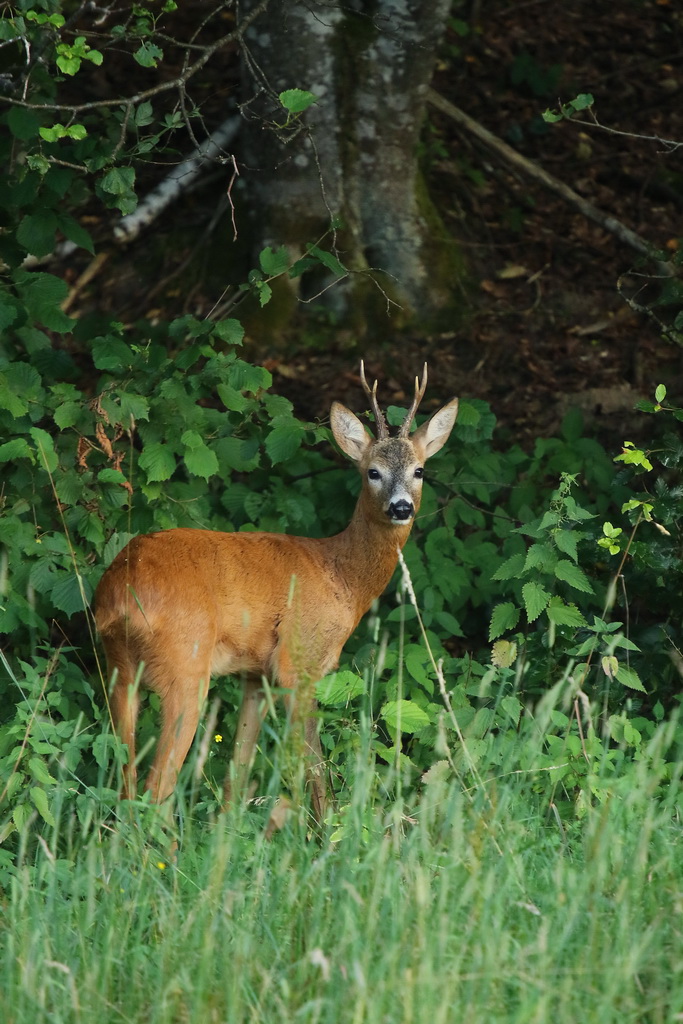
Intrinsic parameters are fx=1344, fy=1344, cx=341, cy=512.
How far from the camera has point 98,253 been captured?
8305 mm

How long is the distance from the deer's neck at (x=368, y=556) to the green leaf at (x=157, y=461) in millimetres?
679

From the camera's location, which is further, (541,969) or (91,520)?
(91,520)

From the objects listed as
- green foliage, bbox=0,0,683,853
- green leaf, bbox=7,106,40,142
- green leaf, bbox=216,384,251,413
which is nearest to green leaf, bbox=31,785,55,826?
green foliage, bbox=0,0,683,853

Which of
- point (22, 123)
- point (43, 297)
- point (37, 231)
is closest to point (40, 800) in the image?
point (43, 297)

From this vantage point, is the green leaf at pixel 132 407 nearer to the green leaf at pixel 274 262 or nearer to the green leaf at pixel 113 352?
the green leaf at pixel 113 352

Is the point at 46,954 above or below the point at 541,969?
below

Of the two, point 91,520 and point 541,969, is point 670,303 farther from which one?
point 541,969

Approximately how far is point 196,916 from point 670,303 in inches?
138

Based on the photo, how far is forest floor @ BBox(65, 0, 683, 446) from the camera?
7160 mm

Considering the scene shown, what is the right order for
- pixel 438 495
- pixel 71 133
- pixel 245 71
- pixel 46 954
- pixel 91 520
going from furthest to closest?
pixel 245 71 < pixel 438 495 < pixel 91 520 < pixel 71 133 < pixel 46 954

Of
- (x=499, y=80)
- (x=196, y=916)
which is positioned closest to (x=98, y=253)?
(x=499, y=80)

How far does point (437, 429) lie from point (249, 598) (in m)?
1.11

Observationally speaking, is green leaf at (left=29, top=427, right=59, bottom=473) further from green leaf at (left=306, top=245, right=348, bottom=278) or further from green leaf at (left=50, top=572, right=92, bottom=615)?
green leaf at (left=306, top=245, right=348, bottom=278)

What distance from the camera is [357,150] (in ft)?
23.8
